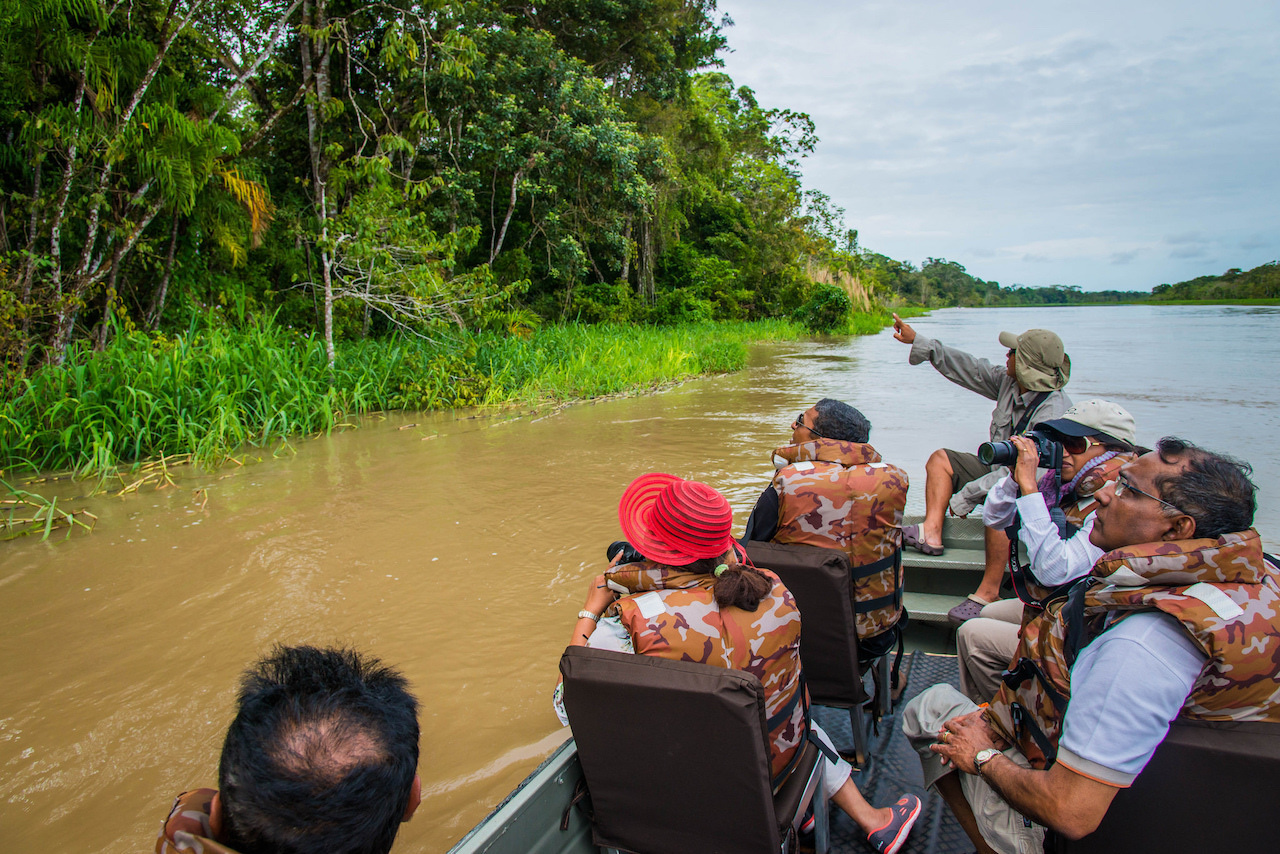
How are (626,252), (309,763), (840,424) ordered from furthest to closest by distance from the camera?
(626,252)
(840,424)
(309,763)

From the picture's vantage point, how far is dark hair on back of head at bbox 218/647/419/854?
877mm

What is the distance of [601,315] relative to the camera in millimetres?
16062

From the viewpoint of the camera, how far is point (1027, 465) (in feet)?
6.51

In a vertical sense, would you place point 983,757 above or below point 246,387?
below

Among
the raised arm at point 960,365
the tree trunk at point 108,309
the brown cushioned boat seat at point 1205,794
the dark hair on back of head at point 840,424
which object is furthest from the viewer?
the tree trunk at point 108,309

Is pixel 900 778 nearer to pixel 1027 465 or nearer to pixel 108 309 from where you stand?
pixel 1027 465

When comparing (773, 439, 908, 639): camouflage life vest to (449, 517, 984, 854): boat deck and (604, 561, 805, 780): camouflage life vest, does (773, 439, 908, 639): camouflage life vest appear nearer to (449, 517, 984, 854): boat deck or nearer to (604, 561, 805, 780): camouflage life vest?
(449, 517, 984, 854): boat deck

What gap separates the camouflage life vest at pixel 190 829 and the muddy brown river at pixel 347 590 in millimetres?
1317

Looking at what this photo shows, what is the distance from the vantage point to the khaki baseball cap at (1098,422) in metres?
2.39

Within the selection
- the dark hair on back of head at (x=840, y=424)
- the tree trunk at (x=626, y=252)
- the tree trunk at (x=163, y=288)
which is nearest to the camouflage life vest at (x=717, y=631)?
the dark hair on back of head at (x=840, y=424)

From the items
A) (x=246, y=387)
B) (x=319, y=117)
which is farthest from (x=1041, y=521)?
(x=319, y=117)

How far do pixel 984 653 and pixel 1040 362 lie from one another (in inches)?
71.7

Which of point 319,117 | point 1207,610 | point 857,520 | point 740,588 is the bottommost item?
point 857,520

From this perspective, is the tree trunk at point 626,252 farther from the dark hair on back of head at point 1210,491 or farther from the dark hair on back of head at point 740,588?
the dark hair on back of head at point 1210,491
